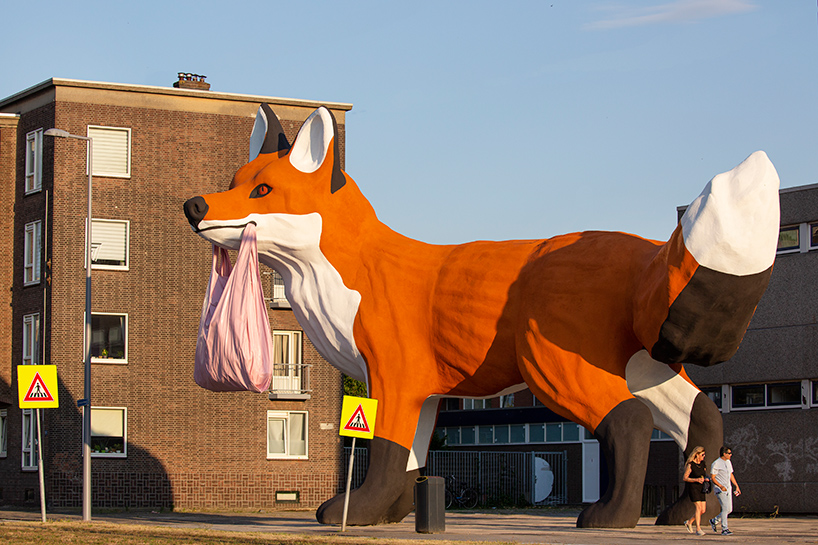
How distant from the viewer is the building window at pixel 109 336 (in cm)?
3350

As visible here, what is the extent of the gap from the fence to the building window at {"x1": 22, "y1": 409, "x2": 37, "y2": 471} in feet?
34.4

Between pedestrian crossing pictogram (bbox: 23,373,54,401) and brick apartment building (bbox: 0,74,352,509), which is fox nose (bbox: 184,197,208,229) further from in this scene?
brick apartment building (bbox: 0,74,352,509)

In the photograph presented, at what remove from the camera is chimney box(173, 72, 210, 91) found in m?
36.2

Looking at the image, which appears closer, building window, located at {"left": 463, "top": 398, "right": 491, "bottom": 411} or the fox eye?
the fox eye

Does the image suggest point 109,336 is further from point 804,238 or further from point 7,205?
point 804,238

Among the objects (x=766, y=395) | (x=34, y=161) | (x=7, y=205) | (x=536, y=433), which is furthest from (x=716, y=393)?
(x=7, y=205)

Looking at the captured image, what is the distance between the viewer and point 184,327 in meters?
33.8

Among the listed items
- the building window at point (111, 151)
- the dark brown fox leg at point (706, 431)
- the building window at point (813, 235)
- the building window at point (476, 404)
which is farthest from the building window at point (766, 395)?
the building window at point (476, 404)

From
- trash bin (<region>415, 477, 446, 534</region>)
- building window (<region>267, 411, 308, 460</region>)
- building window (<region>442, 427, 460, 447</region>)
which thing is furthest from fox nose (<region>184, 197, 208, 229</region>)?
building window (<region>442, 427, 460, 447</region>)

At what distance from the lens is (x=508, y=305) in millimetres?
15859

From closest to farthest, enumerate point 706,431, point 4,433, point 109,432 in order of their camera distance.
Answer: point 706,431
point 109,432
point 4,433

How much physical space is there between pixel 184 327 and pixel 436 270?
61.3ft

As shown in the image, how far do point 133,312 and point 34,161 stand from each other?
618 cm

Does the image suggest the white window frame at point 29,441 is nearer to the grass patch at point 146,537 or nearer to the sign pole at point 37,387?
the sign pole at point 37,387
